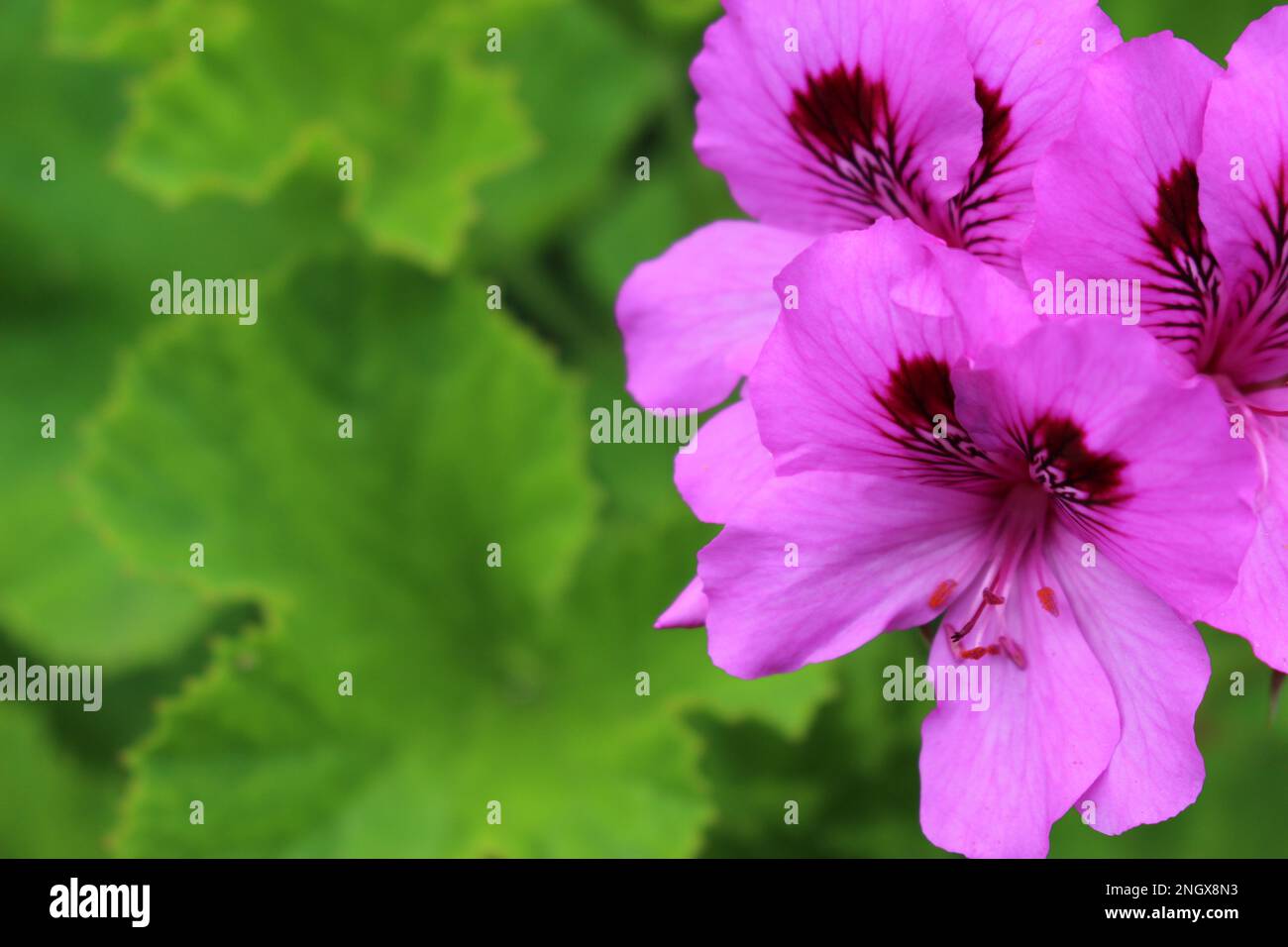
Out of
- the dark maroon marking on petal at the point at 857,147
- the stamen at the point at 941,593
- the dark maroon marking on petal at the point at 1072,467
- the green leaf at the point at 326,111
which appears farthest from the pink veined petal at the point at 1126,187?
the green leaf at the point at 326,111

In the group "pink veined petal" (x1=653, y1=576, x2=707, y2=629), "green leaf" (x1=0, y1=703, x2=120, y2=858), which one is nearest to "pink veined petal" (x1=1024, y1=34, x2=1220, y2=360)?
"pink veined petal" (x1=653, y1=576, x2=707, y2=629)

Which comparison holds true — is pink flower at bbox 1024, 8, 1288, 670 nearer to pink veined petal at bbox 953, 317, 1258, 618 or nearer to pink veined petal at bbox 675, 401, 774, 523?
pink veined petal at bbox 953, 317, 1258, 618

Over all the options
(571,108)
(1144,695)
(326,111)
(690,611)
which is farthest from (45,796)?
(1144,695)

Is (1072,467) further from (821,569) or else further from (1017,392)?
(821,569)

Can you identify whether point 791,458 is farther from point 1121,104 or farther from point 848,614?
point 1121,104

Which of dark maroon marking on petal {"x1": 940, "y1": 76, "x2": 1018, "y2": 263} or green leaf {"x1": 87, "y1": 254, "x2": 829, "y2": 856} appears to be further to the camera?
green leaf {"x1": 87, "y1": 254, "x2": 829, "y2": 856}

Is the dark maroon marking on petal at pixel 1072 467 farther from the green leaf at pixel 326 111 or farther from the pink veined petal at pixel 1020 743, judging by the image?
the green leaf at pixel 326 111

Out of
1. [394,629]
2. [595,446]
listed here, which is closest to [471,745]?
[394,629]
